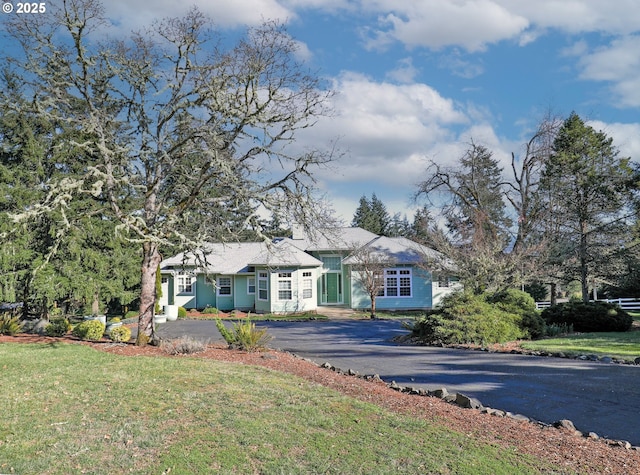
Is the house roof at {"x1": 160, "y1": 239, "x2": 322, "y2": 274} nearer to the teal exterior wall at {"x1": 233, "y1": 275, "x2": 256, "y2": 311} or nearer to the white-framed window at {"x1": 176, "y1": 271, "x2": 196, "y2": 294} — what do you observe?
the teal exterior wall at {"x1": 233, "y1": 275, "x2": 256, "y2": 311}

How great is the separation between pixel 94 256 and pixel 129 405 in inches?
665

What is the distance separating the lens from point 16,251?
64.4ft

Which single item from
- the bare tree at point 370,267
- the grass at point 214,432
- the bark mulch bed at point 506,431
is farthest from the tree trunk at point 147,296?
Result: the bare tree at point 370,267

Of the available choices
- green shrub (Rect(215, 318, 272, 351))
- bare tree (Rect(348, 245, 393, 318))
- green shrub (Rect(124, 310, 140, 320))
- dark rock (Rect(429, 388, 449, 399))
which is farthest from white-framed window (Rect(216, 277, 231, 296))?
dark rock (Rect(429, 388, 449, 399))

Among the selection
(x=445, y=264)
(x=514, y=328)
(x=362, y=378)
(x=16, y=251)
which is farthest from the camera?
(x=445, y=264)

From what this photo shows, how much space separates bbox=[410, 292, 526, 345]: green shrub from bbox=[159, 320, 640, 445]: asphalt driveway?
1029 mm

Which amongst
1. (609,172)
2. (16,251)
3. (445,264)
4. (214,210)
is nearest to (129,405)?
(214,210)

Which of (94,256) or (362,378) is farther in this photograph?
(94,256)

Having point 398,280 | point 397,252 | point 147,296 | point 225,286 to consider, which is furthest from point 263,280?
point 147,296

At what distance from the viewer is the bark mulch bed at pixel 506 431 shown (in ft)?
17.5

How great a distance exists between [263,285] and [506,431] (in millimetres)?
24812

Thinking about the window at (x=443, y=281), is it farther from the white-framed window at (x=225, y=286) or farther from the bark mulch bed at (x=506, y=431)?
the bark mulch bed at (x=506, y=431)

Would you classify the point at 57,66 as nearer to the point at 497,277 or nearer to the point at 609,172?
the point at 497,277

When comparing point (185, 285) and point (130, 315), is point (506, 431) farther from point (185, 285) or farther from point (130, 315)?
point (185, 285)
